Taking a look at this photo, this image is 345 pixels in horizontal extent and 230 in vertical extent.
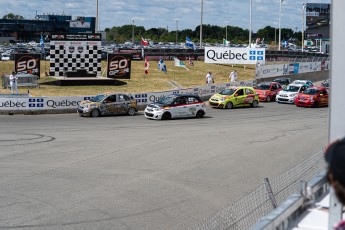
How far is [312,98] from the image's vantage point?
3884 centimetres

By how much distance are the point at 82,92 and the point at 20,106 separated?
9.57 meters

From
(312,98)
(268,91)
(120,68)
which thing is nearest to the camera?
(312,98)

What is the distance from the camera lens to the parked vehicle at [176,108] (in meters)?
30.6

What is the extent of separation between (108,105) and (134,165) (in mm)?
14019

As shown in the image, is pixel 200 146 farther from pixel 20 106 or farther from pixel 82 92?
pixel 82 92

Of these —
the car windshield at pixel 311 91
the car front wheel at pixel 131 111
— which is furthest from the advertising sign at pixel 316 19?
the car front wheel at pixel 131 111

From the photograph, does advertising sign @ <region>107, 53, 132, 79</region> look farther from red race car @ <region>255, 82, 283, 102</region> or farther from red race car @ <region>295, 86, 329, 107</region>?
red race car @ <region>295, 86, 329, 107</region>

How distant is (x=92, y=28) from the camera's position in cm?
6894

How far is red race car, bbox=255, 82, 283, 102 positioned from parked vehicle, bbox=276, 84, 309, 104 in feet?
3.05

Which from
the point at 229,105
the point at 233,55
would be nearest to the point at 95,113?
the point at 229,105

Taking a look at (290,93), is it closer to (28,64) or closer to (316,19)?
(28,64)

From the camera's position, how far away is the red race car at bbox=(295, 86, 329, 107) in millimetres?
38875

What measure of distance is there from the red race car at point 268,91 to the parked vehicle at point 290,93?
0.93 m

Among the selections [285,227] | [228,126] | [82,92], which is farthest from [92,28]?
[285,227]
